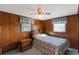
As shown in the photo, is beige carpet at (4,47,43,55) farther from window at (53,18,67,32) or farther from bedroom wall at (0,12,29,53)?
window at (53,18,67,32)

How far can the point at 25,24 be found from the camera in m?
1.70

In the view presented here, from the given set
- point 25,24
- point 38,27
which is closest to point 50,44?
point 38,27

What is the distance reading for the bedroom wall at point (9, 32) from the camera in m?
1.57

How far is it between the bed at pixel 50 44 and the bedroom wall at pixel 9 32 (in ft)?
0.89

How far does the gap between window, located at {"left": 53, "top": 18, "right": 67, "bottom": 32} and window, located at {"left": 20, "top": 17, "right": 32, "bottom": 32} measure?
505 mm

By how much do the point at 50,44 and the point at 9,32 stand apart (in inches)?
32.4

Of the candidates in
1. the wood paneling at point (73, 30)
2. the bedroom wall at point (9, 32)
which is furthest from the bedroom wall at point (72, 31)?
the bedroom wall at point (9, 32)

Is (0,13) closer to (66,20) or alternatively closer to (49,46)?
(49,46)

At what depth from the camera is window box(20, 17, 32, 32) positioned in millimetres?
1668

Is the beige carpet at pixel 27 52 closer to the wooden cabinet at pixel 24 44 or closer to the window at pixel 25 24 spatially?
the wooden cabinet at pixel 24 44

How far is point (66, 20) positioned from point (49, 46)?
588 mm

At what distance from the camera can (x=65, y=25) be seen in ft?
5.29

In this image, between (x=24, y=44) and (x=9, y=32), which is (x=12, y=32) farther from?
(x=24, y=44)

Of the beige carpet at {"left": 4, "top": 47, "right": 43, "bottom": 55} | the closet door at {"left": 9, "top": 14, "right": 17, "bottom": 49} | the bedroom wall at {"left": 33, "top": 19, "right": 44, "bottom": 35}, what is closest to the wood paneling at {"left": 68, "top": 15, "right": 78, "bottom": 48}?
the bedroom wall at {"left": 33, "top": 19, "right": 44, "bottom": 35}
